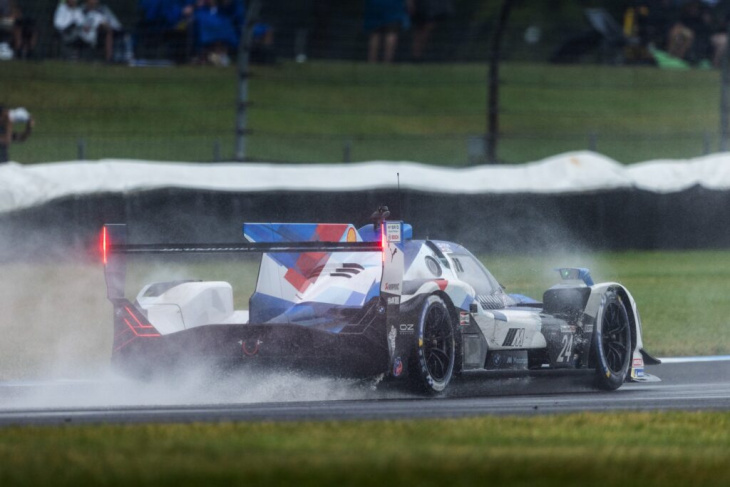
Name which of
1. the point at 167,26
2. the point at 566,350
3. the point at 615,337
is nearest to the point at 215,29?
the point at 167,26

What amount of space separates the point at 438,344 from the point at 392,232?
728 millimetres

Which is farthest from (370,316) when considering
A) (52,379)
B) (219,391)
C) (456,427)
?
(52,379)

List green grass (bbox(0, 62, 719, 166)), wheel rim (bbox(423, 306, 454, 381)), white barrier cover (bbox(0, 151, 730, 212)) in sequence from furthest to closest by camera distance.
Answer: green grass (bbox(0, 62, 719, 166))
white barrier cover (bbox(0, 151, 730, 212))
wheel rim (bbox(423, 306, 454, 381))

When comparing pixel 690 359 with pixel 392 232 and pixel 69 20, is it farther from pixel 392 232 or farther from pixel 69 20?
pixel 69 20

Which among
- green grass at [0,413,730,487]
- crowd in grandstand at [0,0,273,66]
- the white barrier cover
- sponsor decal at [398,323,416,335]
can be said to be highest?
crowd in grandstand at [0,0,273,66]

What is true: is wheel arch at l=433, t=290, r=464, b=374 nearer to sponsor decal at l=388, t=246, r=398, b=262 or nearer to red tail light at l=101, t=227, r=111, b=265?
sponsor decal at l=388, t=246, r=398, b=262

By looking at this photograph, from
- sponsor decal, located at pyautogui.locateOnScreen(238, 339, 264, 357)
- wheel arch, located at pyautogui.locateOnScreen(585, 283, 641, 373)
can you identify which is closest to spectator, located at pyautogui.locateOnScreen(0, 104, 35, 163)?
wheel arch, located at pyautogui.locateOnScreen(585, 283, 641, 373)

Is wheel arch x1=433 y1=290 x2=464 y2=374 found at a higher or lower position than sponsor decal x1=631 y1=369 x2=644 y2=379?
higher

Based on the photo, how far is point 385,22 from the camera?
23203 millimetres

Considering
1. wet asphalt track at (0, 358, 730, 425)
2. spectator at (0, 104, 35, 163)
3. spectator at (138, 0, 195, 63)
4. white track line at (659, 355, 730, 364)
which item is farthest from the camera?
spectator at (138, 0, 195, 63)

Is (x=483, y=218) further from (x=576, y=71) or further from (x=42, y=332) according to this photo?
(x=576, y=71)

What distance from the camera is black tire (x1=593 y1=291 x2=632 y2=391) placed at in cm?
923

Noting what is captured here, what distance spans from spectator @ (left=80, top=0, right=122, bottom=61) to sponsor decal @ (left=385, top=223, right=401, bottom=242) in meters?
12.9

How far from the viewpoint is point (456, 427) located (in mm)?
6359
